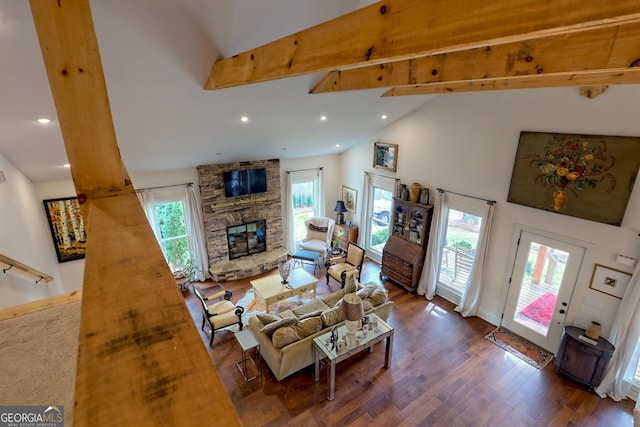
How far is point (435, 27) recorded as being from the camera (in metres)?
1.08

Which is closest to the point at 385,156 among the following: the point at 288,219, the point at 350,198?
the point at 350,198

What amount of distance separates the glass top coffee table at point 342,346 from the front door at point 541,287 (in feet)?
7.57

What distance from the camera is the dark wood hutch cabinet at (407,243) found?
19.9ft

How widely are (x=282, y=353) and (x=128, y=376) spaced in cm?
393

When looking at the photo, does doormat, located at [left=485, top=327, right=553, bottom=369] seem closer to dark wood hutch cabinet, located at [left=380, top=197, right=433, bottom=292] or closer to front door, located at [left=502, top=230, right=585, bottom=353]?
front door, located at [left=502, top=230, right=585, bottom=353]

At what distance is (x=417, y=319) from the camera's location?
5.63 metres

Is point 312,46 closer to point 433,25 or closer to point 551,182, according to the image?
point 433,25

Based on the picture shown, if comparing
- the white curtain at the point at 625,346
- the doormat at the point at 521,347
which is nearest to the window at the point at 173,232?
the doormat at the point at 521,347

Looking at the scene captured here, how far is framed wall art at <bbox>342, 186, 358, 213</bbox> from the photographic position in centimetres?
801

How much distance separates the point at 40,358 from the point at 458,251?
5858 mm

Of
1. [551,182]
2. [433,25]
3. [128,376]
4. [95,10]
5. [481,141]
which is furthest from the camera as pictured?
[481,141]

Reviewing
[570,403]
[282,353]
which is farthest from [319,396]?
[570,403]

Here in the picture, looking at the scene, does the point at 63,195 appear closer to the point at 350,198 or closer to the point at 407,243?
the point at 350,198

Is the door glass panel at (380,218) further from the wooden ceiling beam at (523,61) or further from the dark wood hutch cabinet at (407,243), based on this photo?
the wooden ceiling beam at (523,61)
